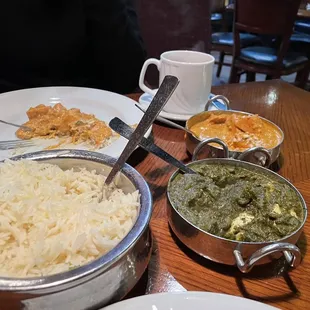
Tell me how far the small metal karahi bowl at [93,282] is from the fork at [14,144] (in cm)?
47

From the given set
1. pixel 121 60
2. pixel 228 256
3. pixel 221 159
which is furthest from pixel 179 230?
pixel 121 60

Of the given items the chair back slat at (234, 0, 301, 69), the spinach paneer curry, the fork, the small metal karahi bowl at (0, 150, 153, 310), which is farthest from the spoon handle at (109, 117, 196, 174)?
the chair back slat at (234, 0, 301, 69)

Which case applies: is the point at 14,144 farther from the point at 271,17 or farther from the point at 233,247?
the point at 271,17

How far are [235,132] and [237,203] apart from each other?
0.33 m

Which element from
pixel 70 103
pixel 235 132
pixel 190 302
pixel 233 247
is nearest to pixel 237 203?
pixel 233 247

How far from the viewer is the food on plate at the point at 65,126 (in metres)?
0.94

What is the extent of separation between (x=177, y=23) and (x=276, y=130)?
142 cm

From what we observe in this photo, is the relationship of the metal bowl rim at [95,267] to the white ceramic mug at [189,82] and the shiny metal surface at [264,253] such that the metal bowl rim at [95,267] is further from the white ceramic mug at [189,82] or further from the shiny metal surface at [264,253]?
the white ceramic mug at [189,82]

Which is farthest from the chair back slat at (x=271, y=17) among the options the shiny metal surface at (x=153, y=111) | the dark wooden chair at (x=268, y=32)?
the shiny metal surface at (x=153, y=111)

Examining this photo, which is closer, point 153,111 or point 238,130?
point 153,111

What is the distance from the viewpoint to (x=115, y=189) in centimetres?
67

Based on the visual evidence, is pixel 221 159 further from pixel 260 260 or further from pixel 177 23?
pixel 177 23

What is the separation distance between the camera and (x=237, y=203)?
0.62 metres

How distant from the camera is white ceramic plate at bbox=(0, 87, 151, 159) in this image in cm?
105
